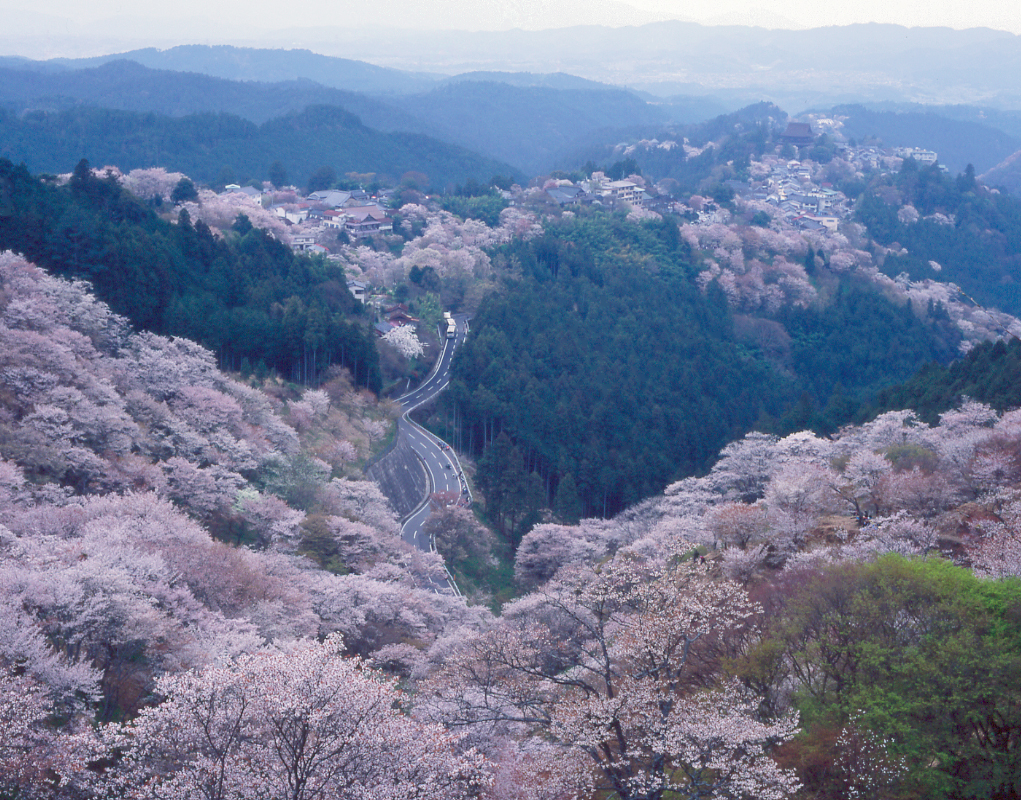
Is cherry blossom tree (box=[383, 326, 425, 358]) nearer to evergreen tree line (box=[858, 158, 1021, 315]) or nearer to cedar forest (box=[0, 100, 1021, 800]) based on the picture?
cedar forest (box=[0, 100, 1021, 800])

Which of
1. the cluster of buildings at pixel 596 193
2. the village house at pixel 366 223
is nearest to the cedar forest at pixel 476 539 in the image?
the village house at pixel 366 223

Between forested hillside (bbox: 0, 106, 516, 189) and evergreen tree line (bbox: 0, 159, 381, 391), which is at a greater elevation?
forested hillside (bbox: 0, 106, 516, 189)

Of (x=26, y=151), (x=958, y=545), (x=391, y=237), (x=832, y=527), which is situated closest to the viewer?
(x=958, y=545)

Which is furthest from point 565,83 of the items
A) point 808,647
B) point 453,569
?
point 808,647

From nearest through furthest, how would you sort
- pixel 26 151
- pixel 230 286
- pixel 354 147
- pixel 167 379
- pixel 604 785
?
pixel 604 785 → pixel 167 379 → pixel 230 286 → pixel 26 151 → pixel 354 147

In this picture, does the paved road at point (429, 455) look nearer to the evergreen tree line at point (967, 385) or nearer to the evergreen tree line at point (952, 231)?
the evergreen tree line at point (967, 385)

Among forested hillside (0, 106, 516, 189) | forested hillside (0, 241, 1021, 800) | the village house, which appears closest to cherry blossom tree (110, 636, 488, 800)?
forested hillside (0, 241, 1021, 800)

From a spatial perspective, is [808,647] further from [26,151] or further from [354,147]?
[354,147]
